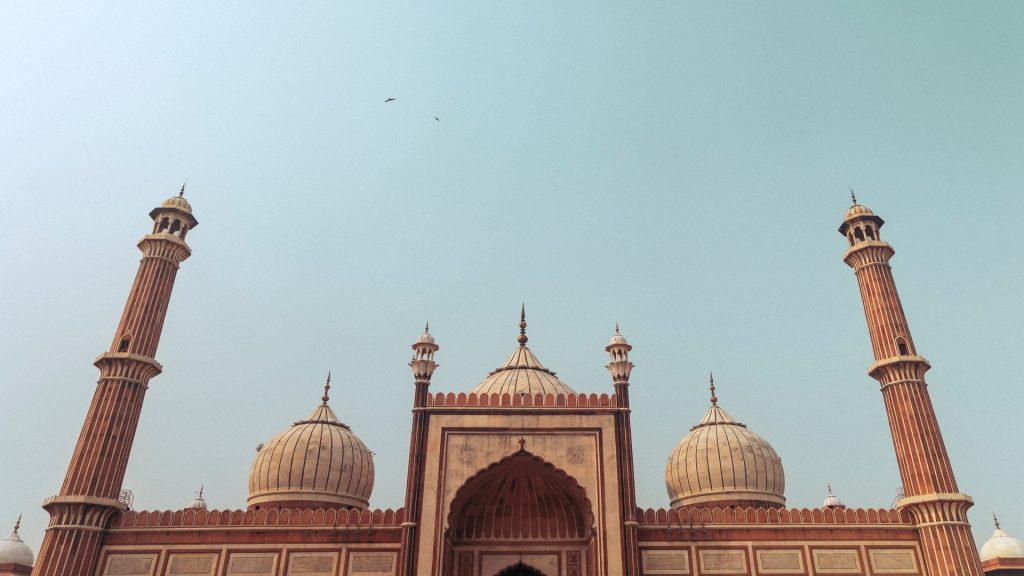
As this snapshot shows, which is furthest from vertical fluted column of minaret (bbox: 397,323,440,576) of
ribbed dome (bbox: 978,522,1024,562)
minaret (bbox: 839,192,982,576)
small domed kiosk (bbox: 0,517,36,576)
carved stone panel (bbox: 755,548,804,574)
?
ribbed dome (bbox: 978,522,1024,562)

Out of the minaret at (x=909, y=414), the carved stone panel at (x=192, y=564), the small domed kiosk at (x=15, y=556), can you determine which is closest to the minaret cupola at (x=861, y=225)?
the minaret at (x=909, y=414)

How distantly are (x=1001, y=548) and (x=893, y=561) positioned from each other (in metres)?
15.2

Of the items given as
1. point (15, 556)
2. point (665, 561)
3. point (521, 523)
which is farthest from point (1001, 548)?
point (15, 556)

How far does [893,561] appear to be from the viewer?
16.9 metres

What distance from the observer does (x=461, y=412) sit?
17.5 m

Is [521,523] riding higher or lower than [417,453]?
lower

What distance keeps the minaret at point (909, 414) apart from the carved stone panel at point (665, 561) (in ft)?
18.8

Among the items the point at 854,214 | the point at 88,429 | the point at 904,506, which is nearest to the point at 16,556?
the point at 88,429

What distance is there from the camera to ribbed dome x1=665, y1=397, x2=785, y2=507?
21.4 metres

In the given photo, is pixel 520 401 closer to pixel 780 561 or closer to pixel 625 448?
Answer: pixel 625 448

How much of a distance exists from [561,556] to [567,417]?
345cm

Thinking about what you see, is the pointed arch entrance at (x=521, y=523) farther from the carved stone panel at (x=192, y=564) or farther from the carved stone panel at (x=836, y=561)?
the carved stone panel at (x=192, y=564)

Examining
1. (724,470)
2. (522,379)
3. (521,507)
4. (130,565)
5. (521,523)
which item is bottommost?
(130,565)

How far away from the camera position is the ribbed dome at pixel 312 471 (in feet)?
69.1
